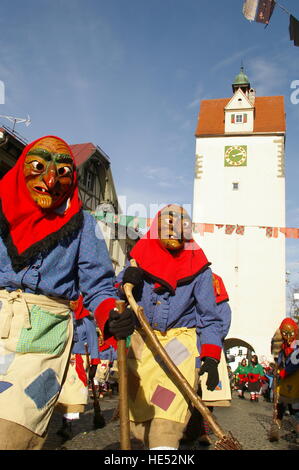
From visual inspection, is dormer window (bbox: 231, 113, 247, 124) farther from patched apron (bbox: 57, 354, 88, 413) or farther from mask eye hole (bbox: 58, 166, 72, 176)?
mask eye hole (bbox: 58, 166, 72, 176)

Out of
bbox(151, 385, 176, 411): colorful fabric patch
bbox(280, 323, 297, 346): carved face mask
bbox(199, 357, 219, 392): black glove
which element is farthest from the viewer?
bbox(280, 323, 297, 346): carved face mask

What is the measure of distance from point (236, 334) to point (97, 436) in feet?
70.2

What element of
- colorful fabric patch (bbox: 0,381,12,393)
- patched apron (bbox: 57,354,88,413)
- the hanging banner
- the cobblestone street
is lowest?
the cobblestone street

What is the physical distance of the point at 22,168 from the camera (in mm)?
2586

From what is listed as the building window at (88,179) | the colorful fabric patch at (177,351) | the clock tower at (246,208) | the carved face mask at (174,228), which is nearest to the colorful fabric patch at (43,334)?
the colorful fabric patch at (177,351)

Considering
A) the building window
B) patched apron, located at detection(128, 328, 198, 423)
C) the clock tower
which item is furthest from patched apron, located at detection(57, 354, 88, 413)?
the clock tower

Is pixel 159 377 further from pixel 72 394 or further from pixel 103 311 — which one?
pixel 72 394

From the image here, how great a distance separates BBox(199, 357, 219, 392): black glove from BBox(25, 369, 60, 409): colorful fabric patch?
1.14 metres

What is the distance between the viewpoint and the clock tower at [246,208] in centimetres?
2594

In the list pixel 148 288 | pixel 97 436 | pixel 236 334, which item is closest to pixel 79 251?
pixel 148 288

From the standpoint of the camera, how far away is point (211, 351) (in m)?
3.10

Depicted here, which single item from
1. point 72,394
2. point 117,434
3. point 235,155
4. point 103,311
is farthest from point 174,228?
point 235,155

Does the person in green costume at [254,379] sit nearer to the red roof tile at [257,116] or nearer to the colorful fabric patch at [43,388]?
the colorful fabric patch at [43,388]

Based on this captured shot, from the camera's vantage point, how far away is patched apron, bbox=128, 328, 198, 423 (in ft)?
9.36
